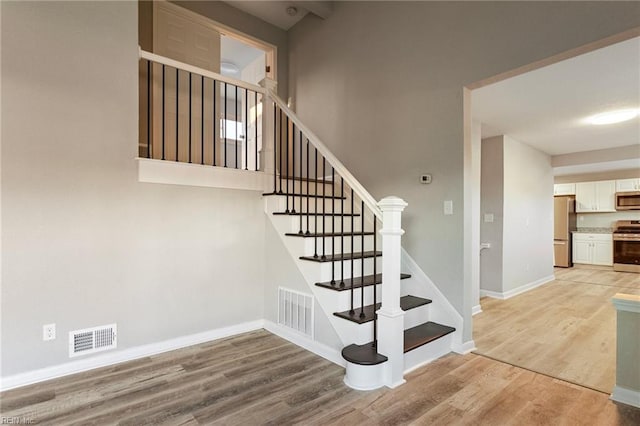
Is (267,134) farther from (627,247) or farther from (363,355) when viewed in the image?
(627,247)

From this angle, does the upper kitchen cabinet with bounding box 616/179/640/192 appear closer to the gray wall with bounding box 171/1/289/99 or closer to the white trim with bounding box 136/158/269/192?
the gray wall with bounding box 171/1/289/99

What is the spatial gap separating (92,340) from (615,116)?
235 inches

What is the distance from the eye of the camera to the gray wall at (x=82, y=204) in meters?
2.23

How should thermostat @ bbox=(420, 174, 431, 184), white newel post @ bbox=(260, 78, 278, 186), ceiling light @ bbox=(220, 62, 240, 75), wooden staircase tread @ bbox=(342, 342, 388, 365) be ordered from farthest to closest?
ceiling light @ bbox=(220, 62, 240, 75)
white newel post @ bbox=(260, 78, 278, 186)
thermostat @ bbox=(420, 174, 431, 184)
wooden staircase tread @ bbox=(342, 342, 388, 365)

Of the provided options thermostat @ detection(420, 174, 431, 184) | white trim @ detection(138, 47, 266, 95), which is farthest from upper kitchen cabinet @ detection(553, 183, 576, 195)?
white trim @ detection(138, 47, 266, 95)

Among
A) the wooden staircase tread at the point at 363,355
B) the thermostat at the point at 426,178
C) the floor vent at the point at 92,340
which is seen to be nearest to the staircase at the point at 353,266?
the wooden staircase tread at the point at 363,355

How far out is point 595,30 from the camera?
2129mm

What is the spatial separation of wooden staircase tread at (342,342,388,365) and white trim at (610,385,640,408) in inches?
57.9

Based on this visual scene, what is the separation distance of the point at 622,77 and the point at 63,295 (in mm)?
5099

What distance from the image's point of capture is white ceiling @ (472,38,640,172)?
2.84 metres

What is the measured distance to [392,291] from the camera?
7.65 ft

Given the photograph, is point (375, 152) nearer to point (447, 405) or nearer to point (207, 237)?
point (207, 237)

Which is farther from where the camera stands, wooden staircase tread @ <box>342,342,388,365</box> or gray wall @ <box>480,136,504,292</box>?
gray wall @ <box>480,136,504,292</box>

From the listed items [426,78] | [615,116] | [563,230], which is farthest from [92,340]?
[563,230]
